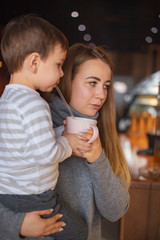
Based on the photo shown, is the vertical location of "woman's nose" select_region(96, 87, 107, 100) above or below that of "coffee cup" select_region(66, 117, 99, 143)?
above

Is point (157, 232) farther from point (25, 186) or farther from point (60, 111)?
point (25, 186)

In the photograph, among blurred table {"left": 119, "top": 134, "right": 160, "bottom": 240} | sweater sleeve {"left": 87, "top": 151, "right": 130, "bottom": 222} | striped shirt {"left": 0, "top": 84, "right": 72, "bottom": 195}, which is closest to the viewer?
striped shirt {"left": 0, "top": 84, "right": 72, "bottom": 195}

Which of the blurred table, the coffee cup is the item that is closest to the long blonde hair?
the coffee cup

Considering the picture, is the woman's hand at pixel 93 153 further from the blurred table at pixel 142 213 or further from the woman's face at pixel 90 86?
the blurred table at pixel 142 213

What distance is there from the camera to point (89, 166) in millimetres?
1001

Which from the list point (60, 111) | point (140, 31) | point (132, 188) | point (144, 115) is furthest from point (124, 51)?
point (60, 111)

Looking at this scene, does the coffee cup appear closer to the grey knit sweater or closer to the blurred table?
the grey knit sweater

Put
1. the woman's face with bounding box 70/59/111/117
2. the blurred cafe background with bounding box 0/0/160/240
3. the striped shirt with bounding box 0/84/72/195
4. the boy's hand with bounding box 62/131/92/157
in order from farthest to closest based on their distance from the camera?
the blurred cafe background with bounding box 0/0/160/240 < the woman's face with bounding box 70/59/111/117 < the boy's hand with bounding box 62/131/92/157 < the striped shirt with bounding box 0/84/72/195

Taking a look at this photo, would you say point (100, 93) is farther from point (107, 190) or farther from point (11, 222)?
point (11, 222)

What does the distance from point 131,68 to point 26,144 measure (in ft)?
18.7

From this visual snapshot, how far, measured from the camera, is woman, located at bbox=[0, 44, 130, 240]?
1039 mm

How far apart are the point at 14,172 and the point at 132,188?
126 cm

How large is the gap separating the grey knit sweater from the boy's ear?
28 cm

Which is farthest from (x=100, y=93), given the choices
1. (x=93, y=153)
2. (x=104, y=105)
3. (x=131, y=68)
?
(x=131, y=68)
